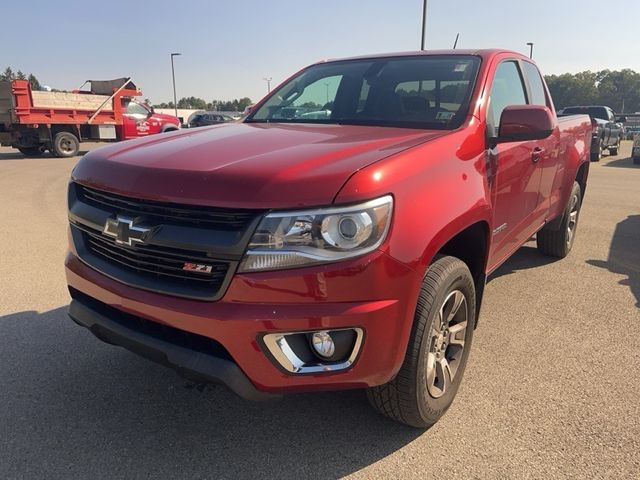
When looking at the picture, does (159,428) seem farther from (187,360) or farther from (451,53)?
(451,53)

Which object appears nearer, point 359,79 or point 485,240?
point 485,240

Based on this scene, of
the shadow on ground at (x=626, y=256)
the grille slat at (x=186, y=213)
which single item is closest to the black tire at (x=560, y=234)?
the shadow on ground at (x=626, y=256)

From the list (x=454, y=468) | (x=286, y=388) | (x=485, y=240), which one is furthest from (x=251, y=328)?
(x=485, y=240)

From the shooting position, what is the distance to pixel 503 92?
3.43 meters

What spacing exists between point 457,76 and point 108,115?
17.7m

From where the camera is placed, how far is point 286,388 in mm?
2053

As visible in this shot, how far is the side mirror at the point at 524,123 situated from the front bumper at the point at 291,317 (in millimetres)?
1275

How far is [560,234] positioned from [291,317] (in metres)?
4.19

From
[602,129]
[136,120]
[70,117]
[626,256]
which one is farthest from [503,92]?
[136,120]

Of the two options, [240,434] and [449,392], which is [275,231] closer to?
[240,434]

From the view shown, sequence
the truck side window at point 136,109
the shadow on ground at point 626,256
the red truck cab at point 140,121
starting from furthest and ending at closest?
the truck side window at point 136,109 → the red truck cab at point 140,121 → the shadow on ground at point 626,256

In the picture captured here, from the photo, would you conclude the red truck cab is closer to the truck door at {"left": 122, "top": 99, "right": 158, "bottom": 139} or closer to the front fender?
the truck door at {"left": 122, "top": 99, "right": 158, "bottom": 139}

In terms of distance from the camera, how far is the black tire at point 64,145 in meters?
17.2

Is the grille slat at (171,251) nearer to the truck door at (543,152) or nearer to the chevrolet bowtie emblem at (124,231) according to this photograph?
the chevrolet bowtie emblem at (124,231)
